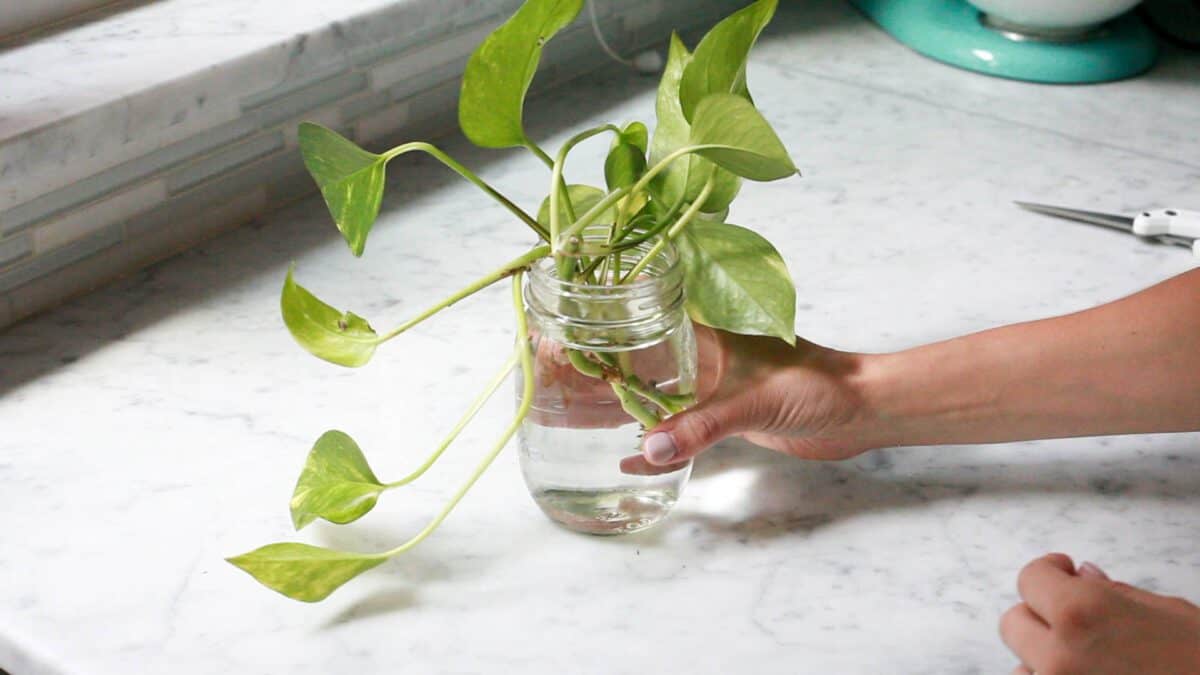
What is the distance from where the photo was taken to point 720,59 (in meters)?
0.69

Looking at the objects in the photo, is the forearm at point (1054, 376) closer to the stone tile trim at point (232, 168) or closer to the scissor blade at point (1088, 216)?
the scissor blade at point (1088, 216)

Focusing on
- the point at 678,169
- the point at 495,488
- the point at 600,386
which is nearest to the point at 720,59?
the point at 678,169

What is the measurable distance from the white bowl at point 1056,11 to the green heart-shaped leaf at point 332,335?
0.95 meters

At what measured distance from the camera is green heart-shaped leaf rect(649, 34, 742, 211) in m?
0.72

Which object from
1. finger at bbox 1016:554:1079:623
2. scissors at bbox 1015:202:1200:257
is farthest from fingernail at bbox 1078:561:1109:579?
scissors at bbox 1015:202:1200:257

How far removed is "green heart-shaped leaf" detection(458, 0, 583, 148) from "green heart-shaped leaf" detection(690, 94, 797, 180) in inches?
3.2

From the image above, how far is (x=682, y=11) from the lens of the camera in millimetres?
1571

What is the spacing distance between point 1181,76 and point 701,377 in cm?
91

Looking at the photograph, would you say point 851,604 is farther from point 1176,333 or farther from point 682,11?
point 682,11

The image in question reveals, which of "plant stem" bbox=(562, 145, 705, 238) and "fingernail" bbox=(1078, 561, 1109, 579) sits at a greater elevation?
"plant stem" bbox=(562, 145, 705, 238)

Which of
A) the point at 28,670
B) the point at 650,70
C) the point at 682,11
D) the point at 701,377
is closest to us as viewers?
the point at 28,670

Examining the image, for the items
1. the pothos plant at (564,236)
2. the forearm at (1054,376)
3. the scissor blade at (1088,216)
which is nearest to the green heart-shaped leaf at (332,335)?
the pothos plant at (564,236)

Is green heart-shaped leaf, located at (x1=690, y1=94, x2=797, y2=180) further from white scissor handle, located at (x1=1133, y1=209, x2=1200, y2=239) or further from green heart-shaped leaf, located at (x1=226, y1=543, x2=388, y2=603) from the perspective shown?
white scissor handle, located at (x1=1133, y1=209, x2=1200, y2=239)

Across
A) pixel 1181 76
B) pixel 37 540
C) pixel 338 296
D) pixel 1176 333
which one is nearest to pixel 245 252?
pixel 338 296
